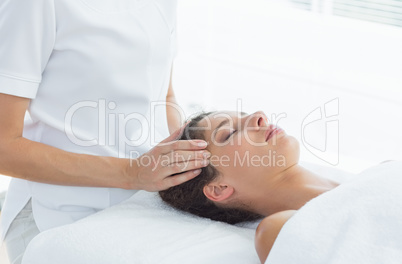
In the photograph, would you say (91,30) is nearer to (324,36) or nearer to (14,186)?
(14,186)

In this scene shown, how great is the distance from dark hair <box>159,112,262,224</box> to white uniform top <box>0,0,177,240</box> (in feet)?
0.44

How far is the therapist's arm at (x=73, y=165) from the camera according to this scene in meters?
1.29

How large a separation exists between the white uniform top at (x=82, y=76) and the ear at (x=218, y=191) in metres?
0.22

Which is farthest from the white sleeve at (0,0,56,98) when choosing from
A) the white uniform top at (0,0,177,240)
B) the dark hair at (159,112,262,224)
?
the dark hair at (159,112,262,224)

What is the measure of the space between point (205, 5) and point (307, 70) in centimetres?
95

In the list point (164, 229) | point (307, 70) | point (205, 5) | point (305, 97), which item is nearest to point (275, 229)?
point (164, 229)

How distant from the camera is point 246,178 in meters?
1.50

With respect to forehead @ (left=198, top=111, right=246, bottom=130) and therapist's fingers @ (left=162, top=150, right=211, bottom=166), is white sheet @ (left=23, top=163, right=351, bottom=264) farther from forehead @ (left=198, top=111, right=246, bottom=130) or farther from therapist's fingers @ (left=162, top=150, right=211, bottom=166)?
forehead @ (left=198, top=111, right=246, bottom=130)

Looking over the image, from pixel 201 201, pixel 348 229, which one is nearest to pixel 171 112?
pixel 201 201

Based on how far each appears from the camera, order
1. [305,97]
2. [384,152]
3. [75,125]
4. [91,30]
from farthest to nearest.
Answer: [305,97] < [384,152] < [75,125] < [91,30]

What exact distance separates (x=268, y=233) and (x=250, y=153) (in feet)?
1.13

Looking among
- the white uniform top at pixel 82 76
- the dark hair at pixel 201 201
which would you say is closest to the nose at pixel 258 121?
the dark hair at pixel 201 201

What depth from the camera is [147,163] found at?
1.41m

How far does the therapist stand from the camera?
1255 mm
